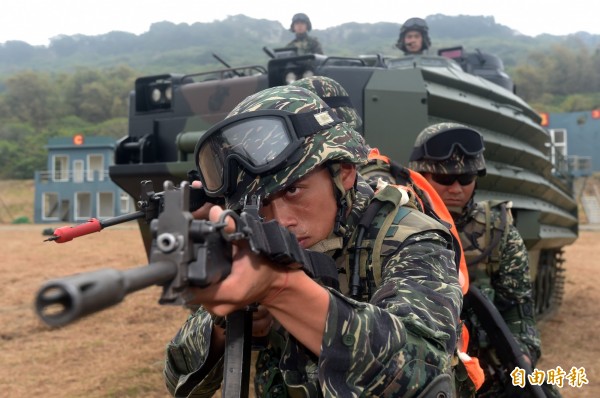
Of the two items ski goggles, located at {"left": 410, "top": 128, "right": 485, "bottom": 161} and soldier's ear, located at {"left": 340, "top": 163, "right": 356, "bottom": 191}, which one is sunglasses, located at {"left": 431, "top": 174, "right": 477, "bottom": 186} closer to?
ski goggles, located at {"left": 410, "top": 128, "right": 485, "bottom": 161}

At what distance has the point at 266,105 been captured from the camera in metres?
2.03

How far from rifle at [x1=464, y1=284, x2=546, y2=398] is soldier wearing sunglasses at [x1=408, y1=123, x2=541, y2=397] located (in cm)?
25

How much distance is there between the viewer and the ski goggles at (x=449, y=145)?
13.2 feet

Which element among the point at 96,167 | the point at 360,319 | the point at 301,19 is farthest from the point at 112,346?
the point at 96,167

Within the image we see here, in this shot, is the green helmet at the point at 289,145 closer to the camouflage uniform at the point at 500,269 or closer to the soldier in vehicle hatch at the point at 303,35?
the camouflage uniform at the point at 500,269

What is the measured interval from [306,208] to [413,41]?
5.91m

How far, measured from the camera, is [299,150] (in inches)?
75.6

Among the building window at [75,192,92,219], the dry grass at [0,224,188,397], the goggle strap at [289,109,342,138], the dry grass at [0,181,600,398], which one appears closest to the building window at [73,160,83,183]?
the building window at [75,192,92,219]

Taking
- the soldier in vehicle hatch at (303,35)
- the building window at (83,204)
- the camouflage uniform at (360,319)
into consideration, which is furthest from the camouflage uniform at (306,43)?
the building window at (83,204)

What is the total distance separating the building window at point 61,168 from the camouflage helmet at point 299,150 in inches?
1501

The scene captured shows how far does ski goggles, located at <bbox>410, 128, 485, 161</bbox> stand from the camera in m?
4.04

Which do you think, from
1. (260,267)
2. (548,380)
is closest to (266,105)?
(260,267)

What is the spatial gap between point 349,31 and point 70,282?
555 feet

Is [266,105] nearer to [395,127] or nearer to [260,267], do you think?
[260,267]
